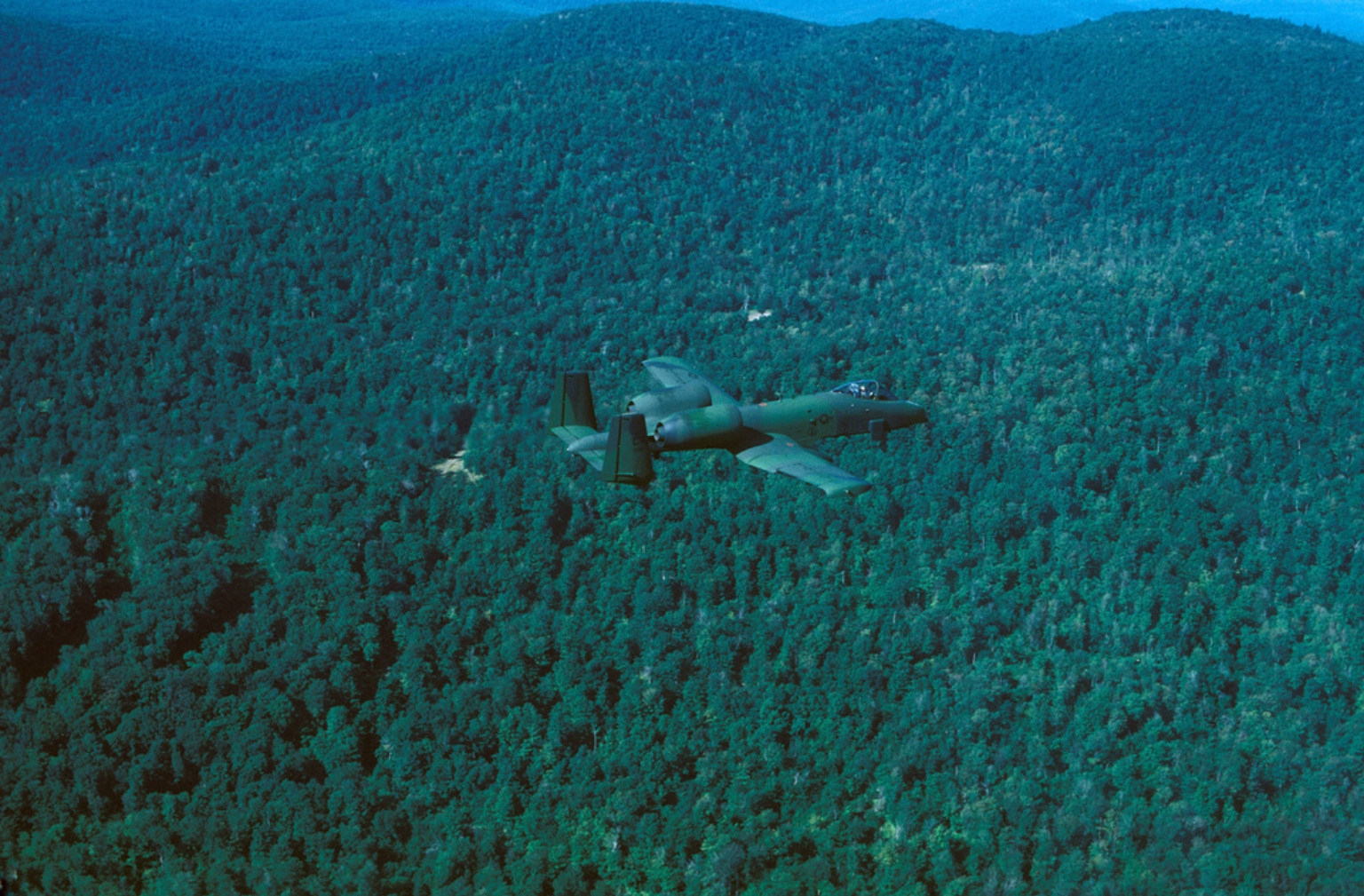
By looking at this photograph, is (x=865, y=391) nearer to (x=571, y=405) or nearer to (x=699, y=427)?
(x=699, y=427)

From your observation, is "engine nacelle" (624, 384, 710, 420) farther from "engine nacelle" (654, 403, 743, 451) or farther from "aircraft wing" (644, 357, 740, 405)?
"aircraft wing" (644, 357, 740, 405)

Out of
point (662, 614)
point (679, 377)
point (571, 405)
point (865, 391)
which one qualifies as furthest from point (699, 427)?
point (662, 614)

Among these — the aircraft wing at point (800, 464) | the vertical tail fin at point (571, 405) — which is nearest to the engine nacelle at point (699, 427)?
the aircraft wing at point (800, 464)

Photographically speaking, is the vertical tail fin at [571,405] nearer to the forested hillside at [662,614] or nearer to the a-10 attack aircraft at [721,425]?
the a-10 attack aircraft at [721,425]

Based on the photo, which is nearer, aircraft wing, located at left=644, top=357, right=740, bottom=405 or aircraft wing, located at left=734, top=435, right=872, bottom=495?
aircraft wing, located at left=734, top=435, right=872, bottom=495

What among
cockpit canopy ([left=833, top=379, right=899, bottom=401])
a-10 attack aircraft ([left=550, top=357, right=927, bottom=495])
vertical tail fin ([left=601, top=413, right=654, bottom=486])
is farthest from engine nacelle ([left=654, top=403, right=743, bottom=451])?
cockpit canopy ([left=833, top=379, right=899, bottom=401])
